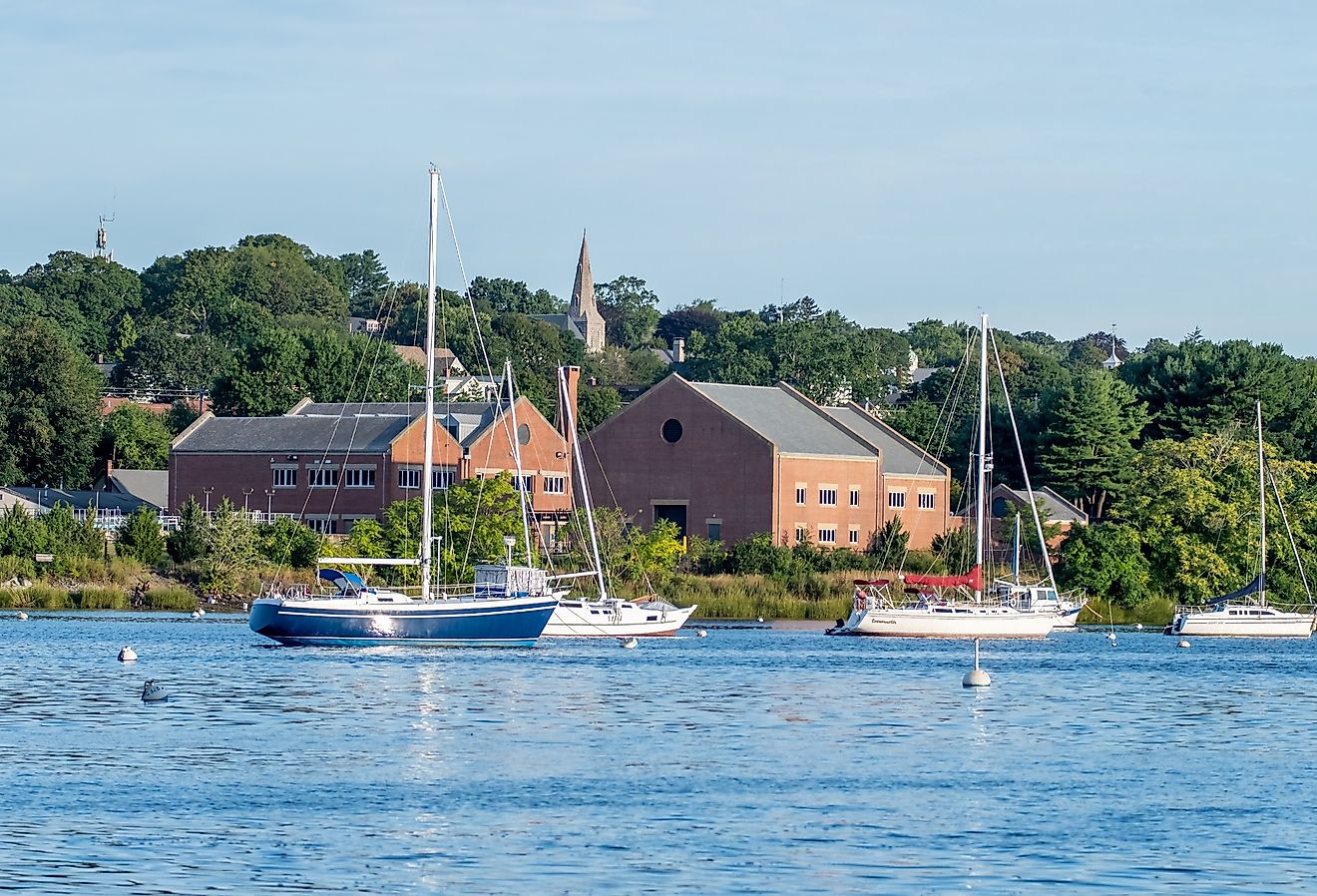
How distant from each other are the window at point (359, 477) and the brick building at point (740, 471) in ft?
40.7

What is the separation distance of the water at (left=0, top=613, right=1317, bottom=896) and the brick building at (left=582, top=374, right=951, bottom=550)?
54812 millimetres

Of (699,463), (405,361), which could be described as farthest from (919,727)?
(405,361)

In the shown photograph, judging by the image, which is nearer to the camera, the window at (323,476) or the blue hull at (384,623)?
the blue hull at (384,623)

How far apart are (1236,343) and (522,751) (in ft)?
325

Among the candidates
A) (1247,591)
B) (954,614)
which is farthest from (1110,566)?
(954,614)

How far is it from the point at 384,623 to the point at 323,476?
5660cm

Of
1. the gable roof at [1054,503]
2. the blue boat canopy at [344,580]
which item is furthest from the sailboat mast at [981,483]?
the gable roof at [1054,503]

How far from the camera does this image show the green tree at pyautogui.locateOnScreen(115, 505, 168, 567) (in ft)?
348

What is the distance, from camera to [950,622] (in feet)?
282

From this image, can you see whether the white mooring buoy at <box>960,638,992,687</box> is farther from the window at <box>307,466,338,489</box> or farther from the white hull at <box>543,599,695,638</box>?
the window at <box>307,466,338,489</box>

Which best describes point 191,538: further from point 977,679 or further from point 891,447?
point 977,679

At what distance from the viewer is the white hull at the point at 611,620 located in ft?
267

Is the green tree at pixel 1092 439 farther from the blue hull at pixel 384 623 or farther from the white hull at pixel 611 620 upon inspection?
the blue hull at pixel 384 623

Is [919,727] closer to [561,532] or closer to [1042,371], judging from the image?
[561,532]
